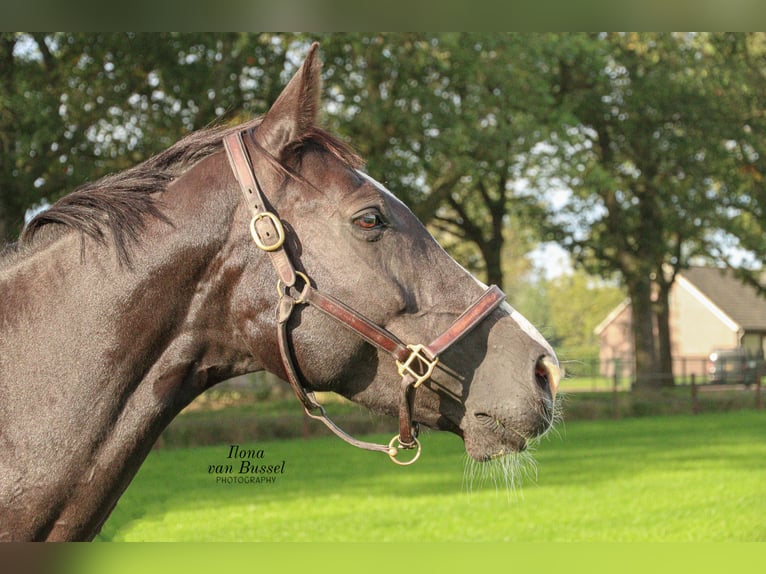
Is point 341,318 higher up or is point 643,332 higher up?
point 643,332

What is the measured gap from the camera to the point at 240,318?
216cm

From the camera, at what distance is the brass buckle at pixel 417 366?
2.09 metres

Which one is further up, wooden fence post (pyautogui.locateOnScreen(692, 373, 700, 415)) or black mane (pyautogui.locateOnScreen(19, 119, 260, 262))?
black mane (pyautogui.locateOnScreen(19, 119, 260, 262))

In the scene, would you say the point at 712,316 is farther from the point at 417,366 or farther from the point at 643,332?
the point at 417,366

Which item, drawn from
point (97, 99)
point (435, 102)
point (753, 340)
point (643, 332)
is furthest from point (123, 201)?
point (753, 340)

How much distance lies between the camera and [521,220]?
27.2m

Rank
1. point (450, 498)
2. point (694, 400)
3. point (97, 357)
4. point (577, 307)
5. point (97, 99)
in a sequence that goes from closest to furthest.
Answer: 1. point (97, 357)
2. point (450, 498)
3. point (97, 99)
4. point (694, 400)
5. point (577, 307)

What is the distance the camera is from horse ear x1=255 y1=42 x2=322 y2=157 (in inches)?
85.8

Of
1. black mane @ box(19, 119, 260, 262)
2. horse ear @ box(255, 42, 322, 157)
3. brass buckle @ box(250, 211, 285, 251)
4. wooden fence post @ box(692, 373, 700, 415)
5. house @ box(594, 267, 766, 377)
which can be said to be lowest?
wooden fence post @ box(692, 373, 700, 415)

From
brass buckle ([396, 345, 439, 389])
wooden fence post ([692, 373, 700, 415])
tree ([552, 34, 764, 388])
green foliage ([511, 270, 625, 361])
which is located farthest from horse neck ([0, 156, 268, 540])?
green foliage ([511, 270, 625, 361])

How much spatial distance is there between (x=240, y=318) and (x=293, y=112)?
1.87ft

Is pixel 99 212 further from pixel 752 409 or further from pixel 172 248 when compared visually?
pixel 752 409

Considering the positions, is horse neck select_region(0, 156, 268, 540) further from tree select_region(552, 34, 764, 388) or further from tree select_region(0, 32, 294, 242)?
tree select_region(552, 34, 764, 388)
